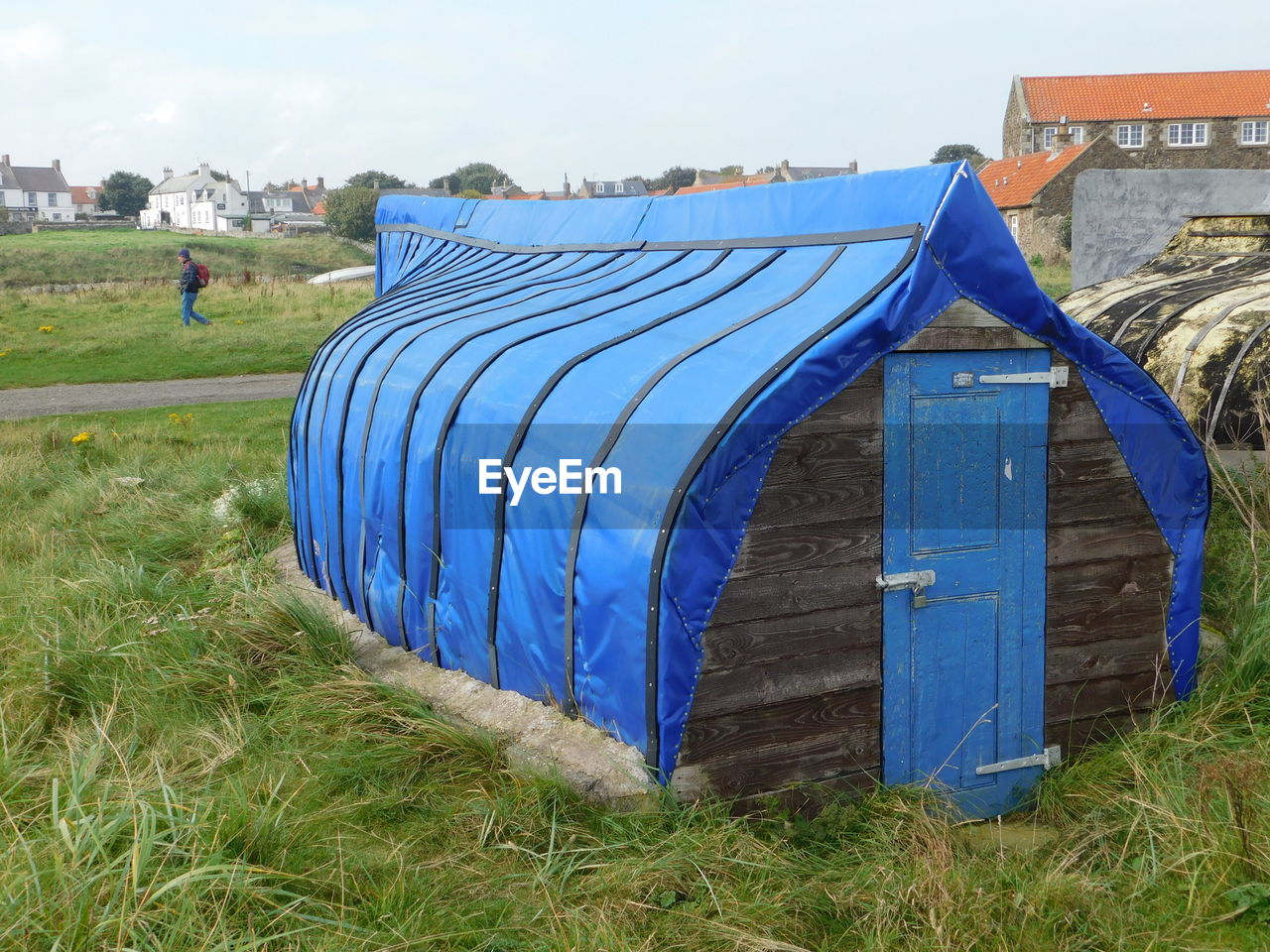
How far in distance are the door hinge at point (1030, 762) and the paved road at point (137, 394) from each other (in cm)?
1342

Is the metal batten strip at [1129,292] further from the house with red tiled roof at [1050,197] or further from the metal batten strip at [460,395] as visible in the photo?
the house with red tiled roof at [1050,197]

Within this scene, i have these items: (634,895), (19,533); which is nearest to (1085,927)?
(634,895)

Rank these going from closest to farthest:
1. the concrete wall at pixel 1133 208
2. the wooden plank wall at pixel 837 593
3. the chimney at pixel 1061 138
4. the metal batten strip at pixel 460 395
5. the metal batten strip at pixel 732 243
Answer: the wooden plank wall at pixel 837 593 → the metal batten strip at pixel 732 243 → the metal batten strip at pixel 460 395 → the concrete wall at pixel 1133 208 → the chimney at pixel 1061 138

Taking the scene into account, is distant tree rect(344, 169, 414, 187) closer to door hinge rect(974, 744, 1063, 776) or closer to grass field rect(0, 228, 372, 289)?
grass field rect(0, 228, 372, 289)

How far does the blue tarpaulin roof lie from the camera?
181 inches

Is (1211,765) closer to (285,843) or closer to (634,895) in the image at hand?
(634,895)

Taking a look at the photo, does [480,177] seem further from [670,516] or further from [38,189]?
[670,516]

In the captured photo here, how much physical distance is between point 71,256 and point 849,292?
5433 cm

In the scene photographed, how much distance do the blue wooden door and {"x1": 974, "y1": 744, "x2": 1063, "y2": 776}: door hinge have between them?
0.06 feet

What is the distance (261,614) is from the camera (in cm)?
653

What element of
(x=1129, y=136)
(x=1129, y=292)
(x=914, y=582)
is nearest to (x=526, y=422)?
(x=914, y=582)

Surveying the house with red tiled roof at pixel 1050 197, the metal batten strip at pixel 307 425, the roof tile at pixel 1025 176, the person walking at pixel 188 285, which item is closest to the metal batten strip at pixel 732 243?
the metal batten strip at pixel 307 425

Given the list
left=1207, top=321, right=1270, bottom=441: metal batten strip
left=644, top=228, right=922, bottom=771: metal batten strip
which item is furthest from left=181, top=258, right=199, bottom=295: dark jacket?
left=644, top=228, right=922, bottom=771: metal batten strip

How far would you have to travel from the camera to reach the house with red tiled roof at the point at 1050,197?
141 feet
